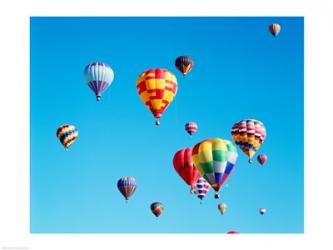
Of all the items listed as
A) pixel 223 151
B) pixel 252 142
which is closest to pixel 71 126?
pixel 252 142

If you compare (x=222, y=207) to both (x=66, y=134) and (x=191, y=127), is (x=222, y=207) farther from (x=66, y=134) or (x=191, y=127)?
(x=66, y=134)

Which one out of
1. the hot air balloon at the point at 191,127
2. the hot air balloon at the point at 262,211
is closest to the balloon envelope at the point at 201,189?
the hot air balloon at the point at 191,127

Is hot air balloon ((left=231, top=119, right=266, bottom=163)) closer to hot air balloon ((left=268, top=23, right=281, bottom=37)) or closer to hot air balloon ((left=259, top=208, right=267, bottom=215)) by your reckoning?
hot air balloon ((left=268, top=23, right=281, bottom=37))

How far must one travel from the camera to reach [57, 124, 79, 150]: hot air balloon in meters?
34.2

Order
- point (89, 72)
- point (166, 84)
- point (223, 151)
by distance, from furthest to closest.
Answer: point (89, 72), point (166, 84), point (223, 151)

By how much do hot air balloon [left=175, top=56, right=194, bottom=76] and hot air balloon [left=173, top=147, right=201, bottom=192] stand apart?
3865 millimetres

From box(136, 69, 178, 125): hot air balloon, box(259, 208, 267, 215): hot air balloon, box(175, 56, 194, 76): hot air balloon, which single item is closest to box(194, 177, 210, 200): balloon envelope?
box(136, 69, 178, 125): hot air balloon

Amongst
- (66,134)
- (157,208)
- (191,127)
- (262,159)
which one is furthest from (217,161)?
(262,159)

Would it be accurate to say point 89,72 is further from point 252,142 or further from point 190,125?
point 190,125

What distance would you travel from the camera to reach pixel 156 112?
2761 cm

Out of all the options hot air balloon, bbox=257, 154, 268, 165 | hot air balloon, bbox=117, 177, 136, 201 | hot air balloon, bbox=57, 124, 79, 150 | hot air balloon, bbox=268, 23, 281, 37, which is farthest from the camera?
hot air balloon, bbox=257, 154, 268, 165

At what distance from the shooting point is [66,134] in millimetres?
34312

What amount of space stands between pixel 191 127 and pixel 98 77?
8.73 m

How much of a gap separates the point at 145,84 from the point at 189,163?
3.10 m
